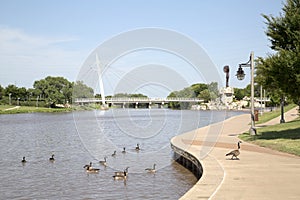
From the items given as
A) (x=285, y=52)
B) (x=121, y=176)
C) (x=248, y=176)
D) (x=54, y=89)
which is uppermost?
(x=54, y=89)

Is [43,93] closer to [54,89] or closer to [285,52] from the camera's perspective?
[54,89]

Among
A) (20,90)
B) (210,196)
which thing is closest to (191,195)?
(210,196)

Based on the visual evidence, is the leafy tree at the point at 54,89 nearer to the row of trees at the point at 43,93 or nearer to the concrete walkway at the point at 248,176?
the row of trees at the point at 43,93

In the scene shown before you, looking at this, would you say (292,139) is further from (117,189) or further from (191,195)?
(191,195)

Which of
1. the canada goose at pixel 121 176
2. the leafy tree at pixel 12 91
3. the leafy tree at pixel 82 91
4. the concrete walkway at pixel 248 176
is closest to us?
the concrete walkway at pixel 248 176

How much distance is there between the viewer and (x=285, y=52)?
2297cm

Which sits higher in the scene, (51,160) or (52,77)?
(52,77)

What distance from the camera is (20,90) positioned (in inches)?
5837

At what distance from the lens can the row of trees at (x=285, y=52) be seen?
74.5 feet

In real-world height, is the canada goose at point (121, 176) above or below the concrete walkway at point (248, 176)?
below

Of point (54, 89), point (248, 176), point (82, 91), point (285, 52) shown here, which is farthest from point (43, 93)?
point (248, 176)

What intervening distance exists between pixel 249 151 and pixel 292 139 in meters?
4.31

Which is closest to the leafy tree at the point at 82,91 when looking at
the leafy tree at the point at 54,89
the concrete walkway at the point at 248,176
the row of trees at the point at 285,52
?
the leafy tree at the point at 54,89

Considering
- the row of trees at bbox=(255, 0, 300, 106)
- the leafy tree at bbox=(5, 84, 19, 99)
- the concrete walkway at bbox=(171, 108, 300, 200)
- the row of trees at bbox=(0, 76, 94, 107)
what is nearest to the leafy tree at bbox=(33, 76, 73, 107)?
the row of trees at bbox=(0, 76, 94, 107)
